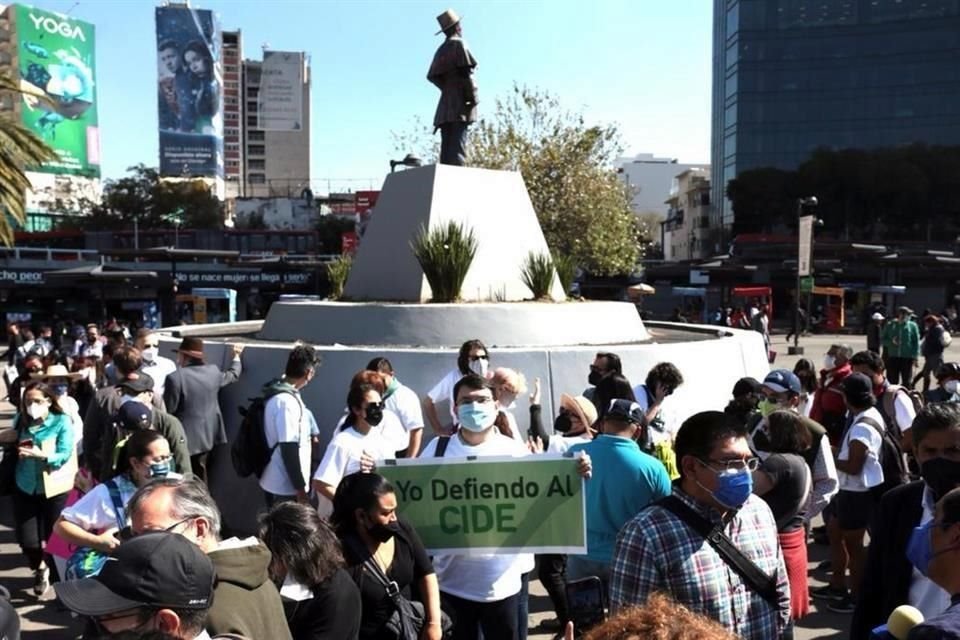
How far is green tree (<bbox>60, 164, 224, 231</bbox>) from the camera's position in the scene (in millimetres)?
62438

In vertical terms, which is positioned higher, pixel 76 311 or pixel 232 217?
pixel 232 217

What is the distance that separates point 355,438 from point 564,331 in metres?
5.09

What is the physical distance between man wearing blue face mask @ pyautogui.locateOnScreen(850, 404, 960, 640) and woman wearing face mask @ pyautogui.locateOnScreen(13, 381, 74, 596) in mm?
5378

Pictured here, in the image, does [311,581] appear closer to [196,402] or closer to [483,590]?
[483,590]

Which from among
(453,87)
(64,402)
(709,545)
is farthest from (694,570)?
(453,87)

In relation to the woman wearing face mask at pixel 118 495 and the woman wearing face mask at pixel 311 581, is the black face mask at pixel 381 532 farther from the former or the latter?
the woman wearing face mask at pixel 118 495

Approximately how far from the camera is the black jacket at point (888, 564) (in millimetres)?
3096

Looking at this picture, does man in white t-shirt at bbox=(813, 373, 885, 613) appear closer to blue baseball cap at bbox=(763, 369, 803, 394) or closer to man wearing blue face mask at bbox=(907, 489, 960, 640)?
blue baseball cap at bbox=(763, 369, 803, 394)

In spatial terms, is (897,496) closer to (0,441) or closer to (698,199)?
(0,441)

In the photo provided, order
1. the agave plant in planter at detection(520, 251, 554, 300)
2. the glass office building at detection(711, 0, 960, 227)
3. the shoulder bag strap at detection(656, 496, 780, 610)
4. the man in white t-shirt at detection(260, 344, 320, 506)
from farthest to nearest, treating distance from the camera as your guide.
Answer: the glass office building at detection(711, 0, 960, 227)
the agave plant in planter at detection(520, 251, 554, 300)
the man in white t-shirt at detection(260, 344, 320, 506)
the shoulder bag strap at detection(656, 496, 780, 610)

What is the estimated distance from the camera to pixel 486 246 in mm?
11430

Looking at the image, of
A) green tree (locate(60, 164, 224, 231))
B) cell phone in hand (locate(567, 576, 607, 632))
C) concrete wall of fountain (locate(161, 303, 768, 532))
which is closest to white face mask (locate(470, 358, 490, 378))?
concrete wall of fountain (locate(161, 303, 768, 532))

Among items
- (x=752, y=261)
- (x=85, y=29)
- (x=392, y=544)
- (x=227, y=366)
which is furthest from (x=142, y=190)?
(x=392, y=544)

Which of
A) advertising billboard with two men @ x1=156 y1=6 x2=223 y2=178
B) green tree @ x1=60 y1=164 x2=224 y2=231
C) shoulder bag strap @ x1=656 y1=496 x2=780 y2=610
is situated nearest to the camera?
shoulder bag strap @ x1=656 y1=496 x2=780 y2=610
